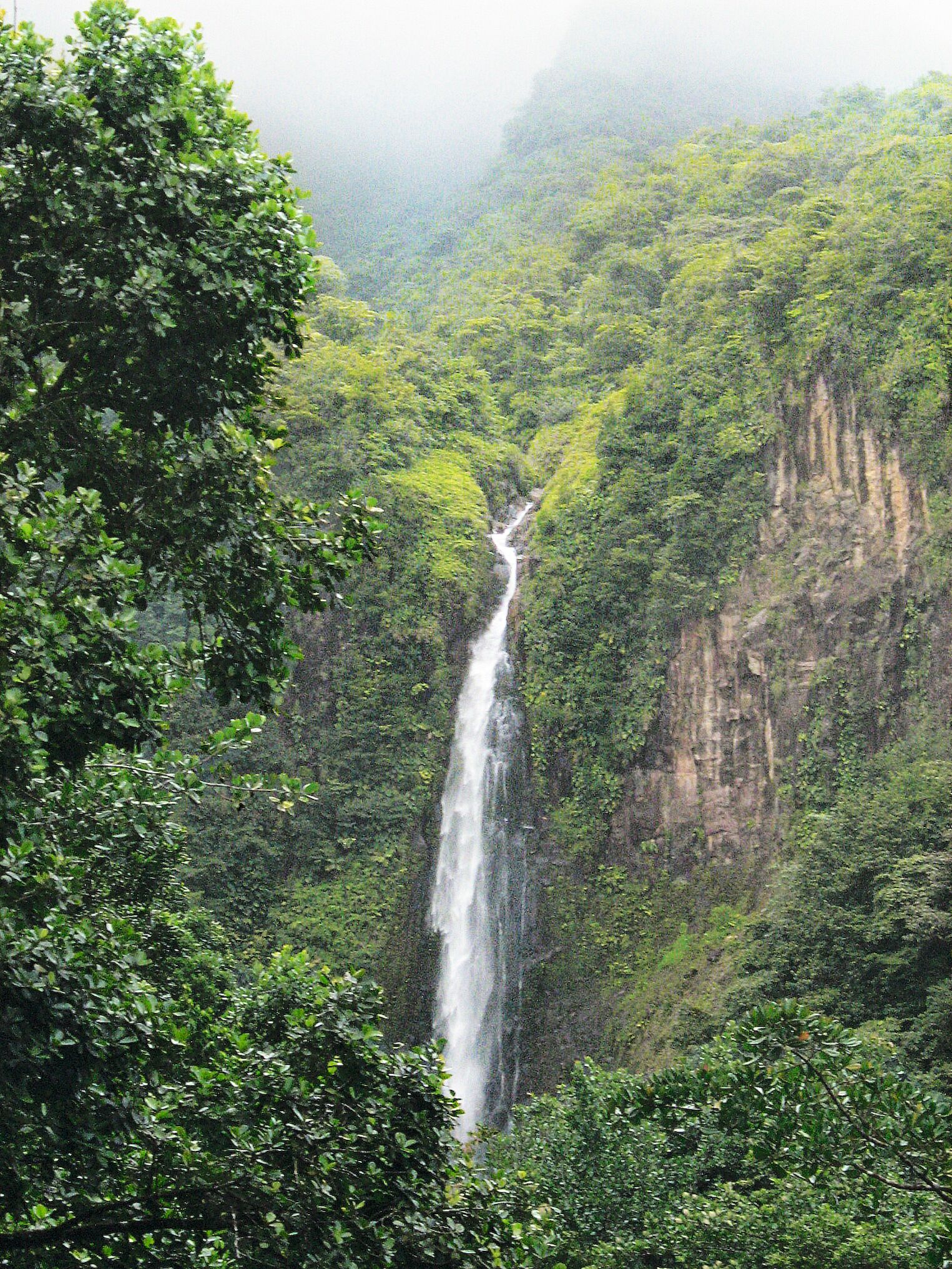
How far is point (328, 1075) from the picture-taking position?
5320mm

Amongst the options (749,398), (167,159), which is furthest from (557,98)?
(167,159)

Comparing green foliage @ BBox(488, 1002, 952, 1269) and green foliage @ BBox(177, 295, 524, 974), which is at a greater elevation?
green foliage @ BBox(177, 295, 524, 974)

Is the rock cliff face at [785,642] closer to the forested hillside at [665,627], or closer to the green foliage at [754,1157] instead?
the forested hillside at [665,627]

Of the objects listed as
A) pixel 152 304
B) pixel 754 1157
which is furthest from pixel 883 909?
pixel 152 304

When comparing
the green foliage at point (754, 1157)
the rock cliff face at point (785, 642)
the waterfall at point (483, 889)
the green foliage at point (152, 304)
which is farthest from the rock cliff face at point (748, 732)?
the green foliage at point (152, 304)

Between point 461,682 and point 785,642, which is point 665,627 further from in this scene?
point 461,682

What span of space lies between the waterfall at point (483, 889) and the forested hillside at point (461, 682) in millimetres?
337

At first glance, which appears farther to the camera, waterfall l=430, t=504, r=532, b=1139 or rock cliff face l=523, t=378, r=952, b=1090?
waterfall l=430, t=504, r=532, b=1139

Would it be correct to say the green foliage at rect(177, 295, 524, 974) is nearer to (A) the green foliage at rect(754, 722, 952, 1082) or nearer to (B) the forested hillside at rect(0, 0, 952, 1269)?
(B) the forested hillside at rect(0, 0, 952, 1269)

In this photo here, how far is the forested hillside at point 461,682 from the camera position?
5.13 metres

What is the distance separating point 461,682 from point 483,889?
434 centimetres

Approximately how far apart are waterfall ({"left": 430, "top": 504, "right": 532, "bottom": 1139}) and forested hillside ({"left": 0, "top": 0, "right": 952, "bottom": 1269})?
337 mm

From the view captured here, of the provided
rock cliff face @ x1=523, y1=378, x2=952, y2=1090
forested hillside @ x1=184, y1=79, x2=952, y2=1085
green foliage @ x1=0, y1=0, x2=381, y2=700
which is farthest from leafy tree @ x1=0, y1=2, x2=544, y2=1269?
rock cliff face @ x1=523, y1=378, x2=952, y2=1090

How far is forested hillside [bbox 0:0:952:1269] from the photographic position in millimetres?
5133
